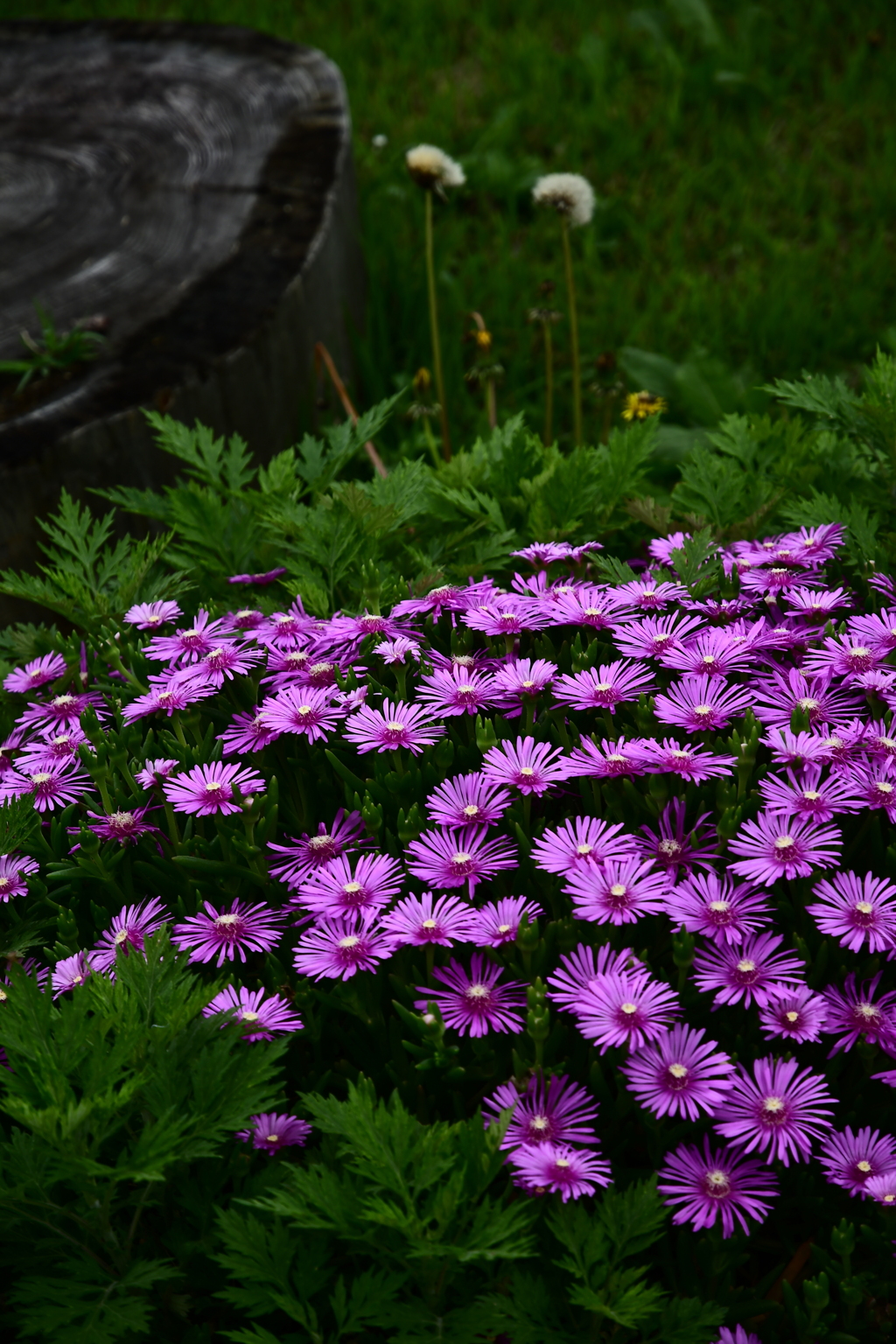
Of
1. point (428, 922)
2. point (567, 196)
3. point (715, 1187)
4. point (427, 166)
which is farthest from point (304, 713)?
point (567, 196)

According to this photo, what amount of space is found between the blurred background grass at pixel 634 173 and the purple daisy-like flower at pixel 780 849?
2459mm

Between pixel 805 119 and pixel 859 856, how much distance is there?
4668mm

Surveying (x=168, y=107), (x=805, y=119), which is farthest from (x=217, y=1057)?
(x=805, y=119)

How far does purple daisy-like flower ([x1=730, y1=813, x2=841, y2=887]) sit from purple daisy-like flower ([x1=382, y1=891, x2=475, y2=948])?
0.27 metres

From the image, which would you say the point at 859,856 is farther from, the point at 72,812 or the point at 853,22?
the point at 853,22

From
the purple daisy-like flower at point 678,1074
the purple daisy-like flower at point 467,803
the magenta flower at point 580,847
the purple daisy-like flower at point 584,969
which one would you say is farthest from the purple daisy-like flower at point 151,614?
the purple daisy-like flower at point 678,1074

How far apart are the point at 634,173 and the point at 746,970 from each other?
4.34 metres

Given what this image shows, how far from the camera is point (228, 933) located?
119 centimetres

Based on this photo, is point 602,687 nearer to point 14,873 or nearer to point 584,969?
point 584,969

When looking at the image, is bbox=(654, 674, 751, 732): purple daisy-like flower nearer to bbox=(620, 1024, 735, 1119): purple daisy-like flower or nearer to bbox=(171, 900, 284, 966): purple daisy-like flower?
bbox=(620, 1024, 735, 1119): purple daisy-like flower

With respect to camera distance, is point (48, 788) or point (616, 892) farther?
point (48, 788)

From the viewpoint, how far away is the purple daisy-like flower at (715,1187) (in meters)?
0.99

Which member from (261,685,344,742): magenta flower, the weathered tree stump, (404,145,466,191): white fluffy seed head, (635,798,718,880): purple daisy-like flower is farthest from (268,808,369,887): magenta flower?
(404,145,466,191): white fluffy seed head

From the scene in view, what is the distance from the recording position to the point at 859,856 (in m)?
1.27
